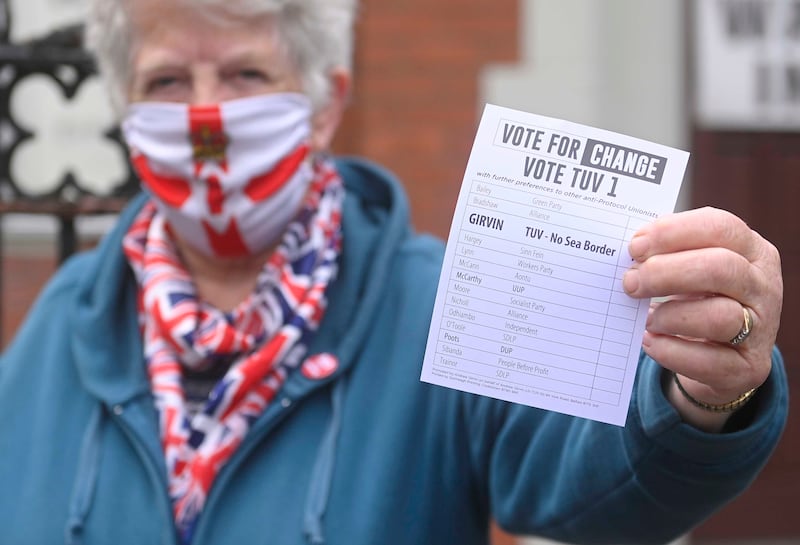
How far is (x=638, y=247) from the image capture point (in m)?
1.25

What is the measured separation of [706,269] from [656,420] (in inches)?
9.1

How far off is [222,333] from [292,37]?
525 millimetres

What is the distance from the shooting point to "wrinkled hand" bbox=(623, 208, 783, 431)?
122 cm

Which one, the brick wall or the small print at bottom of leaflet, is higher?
the brick wall

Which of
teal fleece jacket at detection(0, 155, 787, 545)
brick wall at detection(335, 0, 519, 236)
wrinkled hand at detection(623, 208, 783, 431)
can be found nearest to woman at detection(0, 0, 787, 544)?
teal fleece jacket at detection(0, 155, 787, 545)

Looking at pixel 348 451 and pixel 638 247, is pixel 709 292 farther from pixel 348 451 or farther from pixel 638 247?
pixel 348 451

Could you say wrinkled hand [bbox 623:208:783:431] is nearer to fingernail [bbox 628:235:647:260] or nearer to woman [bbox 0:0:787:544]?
fingernail [bbox 628:235:647:260]

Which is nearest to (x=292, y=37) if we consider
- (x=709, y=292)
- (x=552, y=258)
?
(x=552, y=258)

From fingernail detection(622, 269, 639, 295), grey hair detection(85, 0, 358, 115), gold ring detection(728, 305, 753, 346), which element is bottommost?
gold ring detection(728, 305, 753, 346)

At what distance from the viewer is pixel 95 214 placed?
2.44 m

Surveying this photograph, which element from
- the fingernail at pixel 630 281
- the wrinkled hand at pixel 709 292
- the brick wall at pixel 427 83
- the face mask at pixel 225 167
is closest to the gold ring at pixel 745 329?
the wrinkled hand at pixel 709 292

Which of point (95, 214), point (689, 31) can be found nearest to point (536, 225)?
point (95, 214)

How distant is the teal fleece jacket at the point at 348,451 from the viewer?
1531 mm

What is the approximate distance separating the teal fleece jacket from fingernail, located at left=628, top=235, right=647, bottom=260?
0.25 metres
